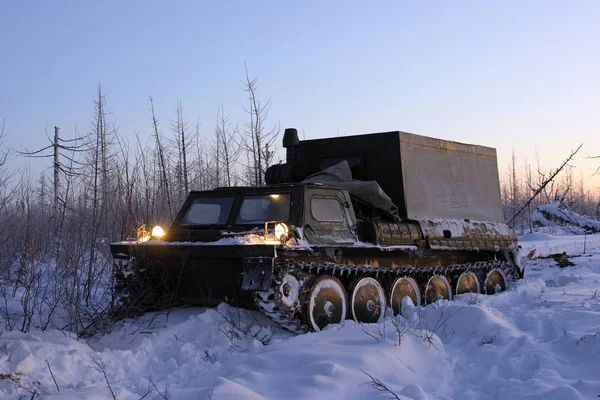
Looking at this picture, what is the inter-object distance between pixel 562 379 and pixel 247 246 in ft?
12.0

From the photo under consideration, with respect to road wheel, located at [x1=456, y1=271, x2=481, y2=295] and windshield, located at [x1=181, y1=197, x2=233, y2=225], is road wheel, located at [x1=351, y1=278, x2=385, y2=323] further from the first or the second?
road wheel, located at [x1=456, y1=271, x2=481, y2=295]

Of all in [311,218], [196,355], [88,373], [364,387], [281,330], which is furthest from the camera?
[311,218]

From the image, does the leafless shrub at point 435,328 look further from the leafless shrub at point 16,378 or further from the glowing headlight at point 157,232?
the glowing headlight at point 157,232

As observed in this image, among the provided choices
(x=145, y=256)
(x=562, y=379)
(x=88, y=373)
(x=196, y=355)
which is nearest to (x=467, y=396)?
(x=562, y=379)

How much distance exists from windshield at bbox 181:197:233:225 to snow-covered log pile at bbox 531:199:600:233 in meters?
26.9

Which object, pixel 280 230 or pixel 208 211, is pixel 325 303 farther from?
pixel 208 211

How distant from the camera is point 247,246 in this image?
22.5 ft

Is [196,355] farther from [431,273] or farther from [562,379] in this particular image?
[431,273]

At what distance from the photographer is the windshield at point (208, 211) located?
8391mm

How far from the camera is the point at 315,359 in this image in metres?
5.04

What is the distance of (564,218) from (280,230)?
28326mm

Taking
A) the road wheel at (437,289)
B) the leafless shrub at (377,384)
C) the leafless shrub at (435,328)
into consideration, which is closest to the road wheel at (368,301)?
the leafless shrub at (435,328)

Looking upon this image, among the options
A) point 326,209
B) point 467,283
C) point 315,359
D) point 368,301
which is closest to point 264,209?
point 326,209

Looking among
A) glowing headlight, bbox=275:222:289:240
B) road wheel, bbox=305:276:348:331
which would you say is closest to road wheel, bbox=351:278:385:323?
road wheel, bbox=305:276:348:331
